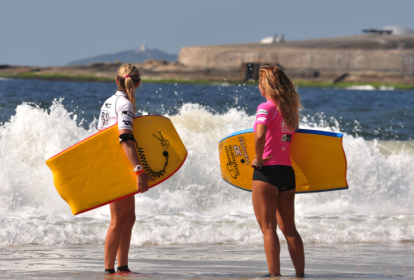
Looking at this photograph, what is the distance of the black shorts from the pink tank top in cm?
3

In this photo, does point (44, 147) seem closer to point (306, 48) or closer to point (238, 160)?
point (238, 160)

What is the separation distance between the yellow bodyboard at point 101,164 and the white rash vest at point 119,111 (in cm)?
13

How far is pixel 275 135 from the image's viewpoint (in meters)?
3.32

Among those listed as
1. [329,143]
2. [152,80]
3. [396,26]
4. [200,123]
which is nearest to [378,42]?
[396,26]

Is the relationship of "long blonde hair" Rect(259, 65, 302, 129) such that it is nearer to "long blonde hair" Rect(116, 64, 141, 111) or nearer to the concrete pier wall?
"long blonde hair" Rect(116, 64, 141, 111)

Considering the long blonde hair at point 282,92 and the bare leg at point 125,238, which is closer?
the long blonde hair at point 282,92

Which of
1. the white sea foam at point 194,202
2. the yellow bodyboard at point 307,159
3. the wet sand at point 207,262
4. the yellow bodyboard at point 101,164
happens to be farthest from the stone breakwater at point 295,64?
the yellow bodyboard at point 101,164

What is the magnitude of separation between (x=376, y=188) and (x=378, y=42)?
6343 centimetres

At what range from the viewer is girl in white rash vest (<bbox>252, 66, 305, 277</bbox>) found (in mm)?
3279

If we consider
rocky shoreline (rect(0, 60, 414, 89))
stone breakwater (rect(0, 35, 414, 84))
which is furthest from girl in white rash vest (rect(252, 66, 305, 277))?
stone breakwater (rect(0, 35, 414, 84))

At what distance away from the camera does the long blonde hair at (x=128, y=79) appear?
135 inches

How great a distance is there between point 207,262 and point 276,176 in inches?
56.8

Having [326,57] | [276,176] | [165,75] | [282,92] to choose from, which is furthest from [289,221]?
[326,57]

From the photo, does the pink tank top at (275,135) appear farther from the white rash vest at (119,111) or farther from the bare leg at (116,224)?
the bare leg at (116,224)
